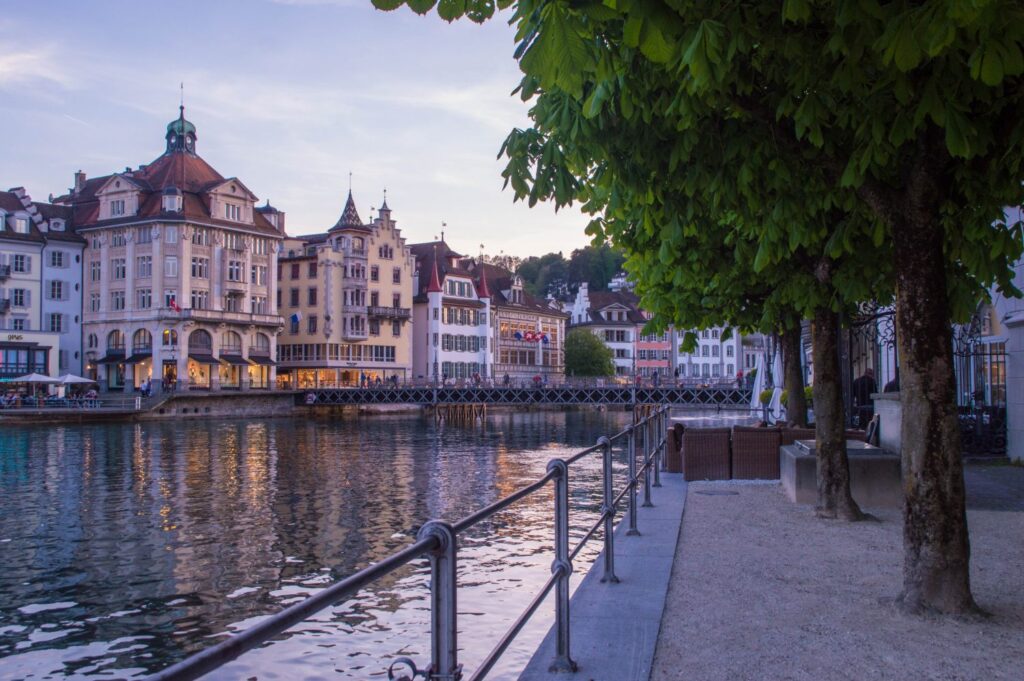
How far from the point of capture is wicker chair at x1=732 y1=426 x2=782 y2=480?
53.9ft

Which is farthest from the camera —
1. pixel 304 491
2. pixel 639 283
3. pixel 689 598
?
pixel 304 491

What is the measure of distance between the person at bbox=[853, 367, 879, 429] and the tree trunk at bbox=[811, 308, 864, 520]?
10.7 meters

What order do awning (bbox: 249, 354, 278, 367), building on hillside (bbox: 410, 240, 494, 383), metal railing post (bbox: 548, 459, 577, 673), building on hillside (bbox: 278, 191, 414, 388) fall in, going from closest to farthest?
metal railing post (bbox: 548, 459, 577, 673)
awning (bbox: 249, 354, 278, 367)
building on hillside (bbox: 278, 191, 414, 388)
building on hillside (bbox: 410, 240, 494, 383)

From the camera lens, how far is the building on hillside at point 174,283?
74.2m

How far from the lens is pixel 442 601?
3.37 meters

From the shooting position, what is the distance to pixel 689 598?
24.2 feet

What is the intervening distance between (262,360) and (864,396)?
63.6 meters

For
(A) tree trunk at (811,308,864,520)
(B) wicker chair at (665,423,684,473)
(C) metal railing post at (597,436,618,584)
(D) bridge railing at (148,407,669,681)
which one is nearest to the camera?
(D) bridge railing at (148,407,669,681)

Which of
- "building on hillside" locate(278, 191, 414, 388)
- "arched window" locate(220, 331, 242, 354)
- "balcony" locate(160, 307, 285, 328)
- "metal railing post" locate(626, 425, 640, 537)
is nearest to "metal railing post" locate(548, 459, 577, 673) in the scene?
"metal railing post" locate(626, 425, 640, 537)

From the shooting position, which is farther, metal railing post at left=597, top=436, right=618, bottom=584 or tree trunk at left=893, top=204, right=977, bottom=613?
metal railing post at left=597, top=436, right=618, bottom=584

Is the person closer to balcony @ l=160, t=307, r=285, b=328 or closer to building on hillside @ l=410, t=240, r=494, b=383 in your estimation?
balcony @ l=160, t=307, r=285, b=328

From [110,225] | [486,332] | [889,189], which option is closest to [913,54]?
[889,189]

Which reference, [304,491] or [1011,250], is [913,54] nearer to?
[1011,250]

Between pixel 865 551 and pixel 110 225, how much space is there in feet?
248
